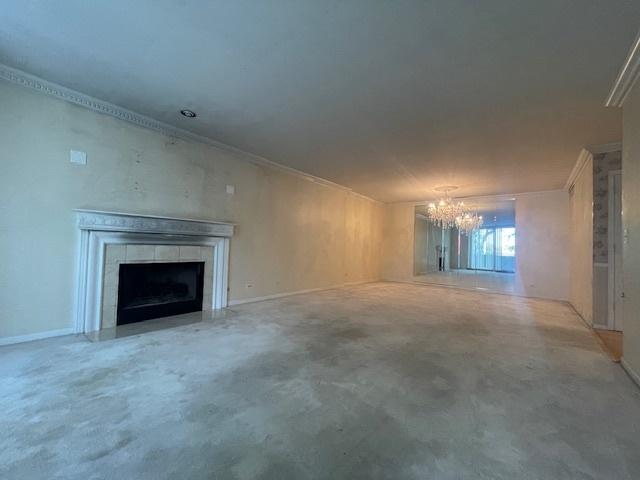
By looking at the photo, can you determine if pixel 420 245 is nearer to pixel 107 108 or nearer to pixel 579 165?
pixel 579 165

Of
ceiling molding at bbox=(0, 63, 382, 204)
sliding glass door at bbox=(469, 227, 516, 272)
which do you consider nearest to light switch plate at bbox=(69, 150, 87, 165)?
ceiling molding at bbox=(0, 63, 382, 204)

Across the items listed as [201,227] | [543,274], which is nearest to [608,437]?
[201,227]

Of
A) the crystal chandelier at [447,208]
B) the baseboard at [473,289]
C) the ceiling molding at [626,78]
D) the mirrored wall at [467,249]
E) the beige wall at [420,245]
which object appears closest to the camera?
the ceiling molding at [626,78]

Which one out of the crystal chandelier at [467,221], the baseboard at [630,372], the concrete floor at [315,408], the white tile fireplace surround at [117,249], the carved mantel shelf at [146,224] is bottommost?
the concrete floor at [315,408]

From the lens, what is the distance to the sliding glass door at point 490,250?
9523 mm

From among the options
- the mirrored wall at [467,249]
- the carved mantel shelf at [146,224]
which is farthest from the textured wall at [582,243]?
the carved mantel shelf at [146,224]

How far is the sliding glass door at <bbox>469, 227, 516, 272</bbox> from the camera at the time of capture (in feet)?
31.2

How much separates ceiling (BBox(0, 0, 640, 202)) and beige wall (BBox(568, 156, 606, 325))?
0.85 meters

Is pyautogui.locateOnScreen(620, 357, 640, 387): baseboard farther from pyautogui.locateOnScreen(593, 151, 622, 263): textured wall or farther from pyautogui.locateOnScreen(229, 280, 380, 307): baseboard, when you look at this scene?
pyautogui.locateOnScreen(229, 280, 380, 307): baseboard

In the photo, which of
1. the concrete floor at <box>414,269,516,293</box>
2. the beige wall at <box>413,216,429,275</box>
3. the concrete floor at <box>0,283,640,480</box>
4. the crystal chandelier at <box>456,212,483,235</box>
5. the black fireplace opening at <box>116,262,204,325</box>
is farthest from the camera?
the beige wall at <box>413,216,429,275</box>

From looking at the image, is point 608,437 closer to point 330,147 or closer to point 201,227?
point 330,147

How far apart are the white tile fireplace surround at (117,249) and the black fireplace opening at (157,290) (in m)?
0.12

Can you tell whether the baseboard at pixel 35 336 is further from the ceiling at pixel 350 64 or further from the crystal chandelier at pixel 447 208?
the crystal chandelier at pixel 447 208

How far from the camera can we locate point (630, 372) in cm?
238
